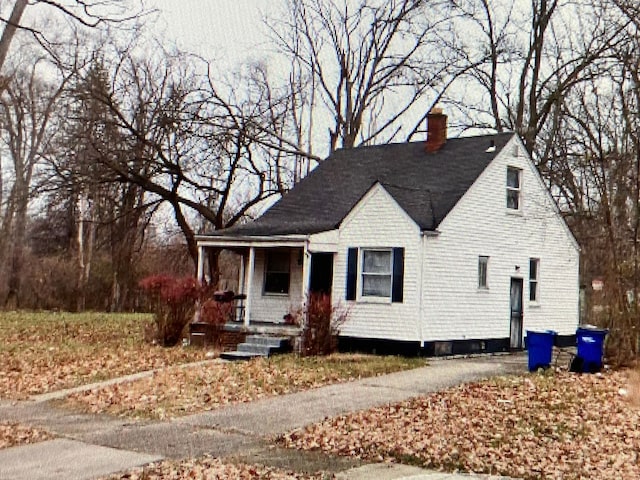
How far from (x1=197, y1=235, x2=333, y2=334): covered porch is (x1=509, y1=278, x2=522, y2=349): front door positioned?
5348 mm

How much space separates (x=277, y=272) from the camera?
65.6 feet

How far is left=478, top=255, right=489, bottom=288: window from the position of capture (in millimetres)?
18484

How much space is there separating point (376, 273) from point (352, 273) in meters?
0.62

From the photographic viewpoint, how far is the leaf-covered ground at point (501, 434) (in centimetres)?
771

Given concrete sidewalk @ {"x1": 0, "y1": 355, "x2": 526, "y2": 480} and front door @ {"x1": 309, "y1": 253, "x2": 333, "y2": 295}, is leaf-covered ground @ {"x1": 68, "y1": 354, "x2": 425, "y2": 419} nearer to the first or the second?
concrete sidewalk @ {"x1": 0, "y1": 355, "x2": 526, "y2": 480}

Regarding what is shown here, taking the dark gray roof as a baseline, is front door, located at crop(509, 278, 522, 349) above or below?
below

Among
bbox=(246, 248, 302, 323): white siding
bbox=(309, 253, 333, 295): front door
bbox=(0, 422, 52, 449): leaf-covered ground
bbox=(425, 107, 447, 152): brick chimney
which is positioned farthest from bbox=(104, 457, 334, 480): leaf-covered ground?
bbox=(425, 107, 447, 152): brick chimney

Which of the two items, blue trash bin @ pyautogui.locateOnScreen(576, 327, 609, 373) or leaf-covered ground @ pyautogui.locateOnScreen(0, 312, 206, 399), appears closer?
leaf-covered ground @ pyautogui.locateOnScreen(0, 312, 206, 399)

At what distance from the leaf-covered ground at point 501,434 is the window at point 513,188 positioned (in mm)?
8657

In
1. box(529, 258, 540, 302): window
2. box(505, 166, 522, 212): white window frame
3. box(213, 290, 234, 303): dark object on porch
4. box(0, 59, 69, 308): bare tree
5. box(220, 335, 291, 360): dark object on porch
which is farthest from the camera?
box(0, 59, 69, 308): bare tree

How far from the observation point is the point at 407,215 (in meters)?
16.7

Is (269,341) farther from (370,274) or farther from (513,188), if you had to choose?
(513,188)

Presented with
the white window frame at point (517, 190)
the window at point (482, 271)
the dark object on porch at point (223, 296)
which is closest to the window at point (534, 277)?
the white window frame at point (517, 190)

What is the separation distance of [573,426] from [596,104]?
452 inches
